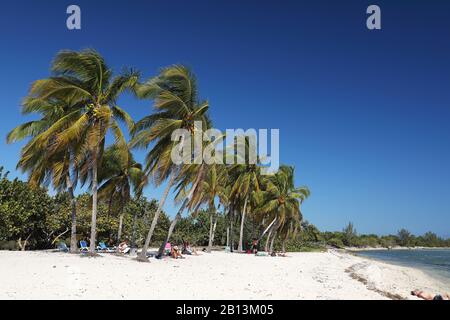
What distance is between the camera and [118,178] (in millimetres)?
21984

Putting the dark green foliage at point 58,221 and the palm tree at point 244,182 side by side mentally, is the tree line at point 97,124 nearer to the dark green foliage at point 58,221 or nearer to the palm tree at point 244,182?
the dark green foliage at point 58,221

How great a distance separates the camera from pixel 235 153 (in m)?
31.1

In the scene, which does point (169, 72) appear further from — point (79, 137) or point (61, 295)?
point (61, 295)

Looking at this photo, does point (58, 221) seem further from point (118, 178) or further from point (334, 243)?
point (334, 243)

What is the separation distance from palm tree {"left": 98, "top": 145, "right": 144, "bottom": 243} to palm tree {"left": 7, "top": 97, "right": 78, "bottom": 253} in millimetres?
2922

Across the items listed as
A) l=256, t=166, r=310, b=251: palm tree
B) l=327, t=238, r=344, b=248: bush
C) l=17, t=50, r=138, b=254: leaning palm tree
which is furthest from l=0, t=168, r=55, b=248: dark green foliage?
l=327, t=238, r=344, b=248: bush

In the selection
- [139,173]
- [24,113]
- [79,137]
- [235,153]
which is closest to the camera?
[79,137]

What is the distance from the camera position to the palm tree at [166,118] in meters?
15.4

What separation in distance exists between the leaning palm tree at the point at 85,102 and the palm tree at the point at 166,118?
96 centimetres

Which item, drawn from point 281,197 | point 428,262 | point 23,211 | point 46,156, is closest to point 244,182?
point 281,197

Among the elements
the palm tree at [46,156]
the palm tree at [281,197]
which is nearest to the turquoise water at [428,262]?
the palm tree at [281,197]

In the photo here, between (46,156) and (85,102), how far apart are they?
2804 mm
